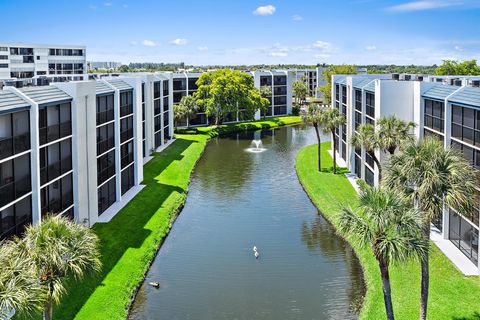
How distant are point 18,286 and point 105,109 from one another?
26179 mm

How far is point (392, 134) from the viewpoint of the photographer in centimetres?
3672

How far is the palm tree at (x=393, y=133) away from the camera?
120 ft

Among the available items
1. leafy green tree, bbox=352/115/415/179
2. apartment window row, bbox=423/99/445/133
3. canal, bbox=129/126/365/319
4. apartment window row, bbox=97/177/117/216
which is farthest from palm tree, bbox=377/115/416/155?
apartment window row, bbox=97/177/117/216

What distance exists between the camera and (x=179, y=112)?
9012cm

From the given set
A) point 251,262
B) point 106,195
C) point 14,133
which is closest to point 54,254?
point 14,133

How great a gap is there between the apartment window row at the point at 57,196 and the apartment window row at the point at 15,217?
80.8 inches

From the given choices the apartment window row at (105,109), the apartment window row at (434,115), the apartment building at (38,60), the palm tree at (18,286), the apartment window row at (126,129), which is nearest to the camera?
the palm tree at (18,286)

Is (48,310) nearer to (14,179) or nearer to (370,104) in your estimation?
(14,179)

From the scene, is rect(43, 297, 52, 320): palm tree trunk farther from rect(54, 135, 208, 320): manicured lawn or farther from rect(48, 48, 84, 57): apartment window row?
rect(48, 48, 84, 57): apartment window row

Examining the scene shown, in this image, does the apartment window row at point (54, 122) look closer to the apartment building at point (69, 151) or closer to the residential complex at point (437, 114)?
the apartment building at point (69, 151)

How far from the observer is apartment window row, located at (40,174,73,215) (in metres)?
30.5

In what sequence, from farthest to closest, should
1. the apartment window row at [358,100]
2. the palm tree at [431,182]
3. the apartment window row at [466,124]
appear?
the apartment window row at [358,100] < the apartment window row at [466,124] < the palm tree at [431,182]

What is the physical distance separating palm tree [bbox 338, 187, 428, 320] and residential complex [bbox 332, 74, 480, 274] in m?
8.04

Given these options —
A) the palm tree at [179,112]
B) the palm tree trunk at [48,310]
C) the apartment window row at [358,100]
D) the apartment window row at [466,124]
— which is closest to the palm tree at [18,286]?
the palm tree trunk at [48,310]
